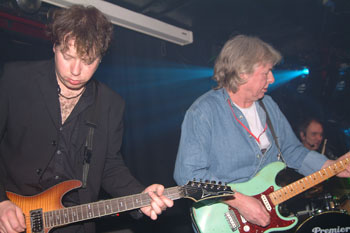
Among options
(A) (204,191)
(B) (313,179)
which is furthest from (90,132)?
(B) (313,179)

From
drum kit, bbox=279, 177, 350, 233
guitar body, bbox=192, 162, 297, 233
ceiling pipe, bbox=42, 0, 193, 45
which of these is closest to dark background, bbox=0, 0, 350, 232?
ceiling pipe, bbox=42, 0, 193, 45

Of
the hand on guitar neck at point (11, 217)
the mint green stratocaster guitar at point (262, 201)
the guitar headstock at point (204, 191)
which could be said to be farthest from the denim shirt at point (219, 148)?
the hand on guitar neck at point (11, 217)

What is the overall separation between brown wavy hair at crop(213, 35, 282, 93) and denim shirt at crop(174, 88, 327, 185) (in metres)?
0.18

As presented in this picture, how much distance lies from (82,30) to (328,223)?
3.07 metres

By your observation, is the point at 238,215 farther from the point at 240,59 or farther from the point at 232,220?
the point at 240,59

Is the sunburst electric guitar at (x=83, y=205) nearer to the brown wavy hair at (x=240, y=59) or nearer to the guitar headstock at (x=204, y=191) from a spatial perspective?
the guitar headstock at (x=204, y=191)

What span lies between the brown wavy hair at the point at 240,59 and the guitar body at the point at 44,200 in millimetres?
1847

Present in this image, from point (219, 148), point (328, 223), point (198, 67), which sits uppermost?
point (198, 67)

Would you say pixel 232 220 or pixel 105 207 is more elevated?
pixel 105 207

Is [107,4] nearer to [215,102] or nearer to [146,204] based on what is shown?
[215,102]

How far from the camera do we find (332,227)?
9.12ft

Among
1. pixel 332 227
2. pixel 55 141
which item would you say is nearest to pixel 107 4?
pixel 55 141

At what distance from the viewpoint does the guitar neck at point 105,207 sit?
6.70ft

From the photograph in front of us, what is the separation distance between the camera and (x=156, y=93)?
599 cm
